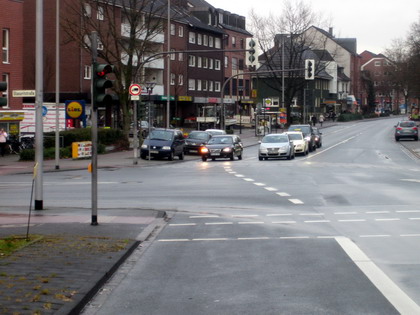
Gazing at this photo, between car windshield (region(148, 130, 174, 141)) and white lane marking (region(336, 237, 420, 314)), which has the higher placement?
car windshield (region(148, 130, 174, 141))

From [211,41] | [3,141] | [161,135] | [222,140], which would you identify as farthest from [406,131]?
[3,141]

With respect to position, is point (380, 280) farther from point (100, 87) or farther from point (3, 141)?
point (3, 141)

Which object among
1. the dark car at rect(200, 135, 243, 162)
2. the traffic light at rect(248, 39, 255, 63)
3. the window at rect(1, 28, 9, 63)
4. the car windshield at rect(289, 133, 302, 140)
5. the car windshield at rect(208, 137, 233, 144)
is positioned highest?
the window at rect(1, 28, 9, 63)

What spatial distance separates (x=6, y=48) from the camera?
46625mm

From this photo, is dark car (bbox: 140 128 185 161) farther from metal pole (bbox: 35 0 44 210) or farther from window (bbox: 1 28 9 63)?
metal pole (bbox: 35 0 44 210)

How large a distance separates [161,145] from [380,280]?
33614mm

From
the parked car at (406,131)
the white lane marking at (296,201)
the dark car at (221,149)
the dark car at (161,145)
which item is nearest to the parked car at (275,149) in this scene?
the dark car at (221,149)

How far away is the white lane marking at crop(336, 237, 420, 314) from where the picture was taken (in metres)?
7.67

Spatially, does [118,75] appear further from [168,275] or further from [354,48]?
[354,48]

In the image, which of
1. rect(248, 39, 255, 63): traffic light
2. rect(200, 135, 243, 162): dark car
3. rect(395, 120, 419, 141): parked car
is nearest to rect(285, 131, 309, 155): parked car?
rect(200, 135, 243, 162): dark car

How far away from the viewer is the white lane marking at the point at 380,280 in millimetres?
7672

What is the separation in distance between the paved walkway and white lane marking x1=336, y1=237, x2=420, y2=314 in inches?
125

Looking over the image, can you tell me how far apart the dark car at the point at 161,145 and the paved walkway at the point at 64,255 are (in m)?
23.9

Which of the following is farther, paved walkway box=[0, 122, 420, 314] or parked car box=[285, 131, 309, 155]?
parked car box=[285, 131, 309, 155]
